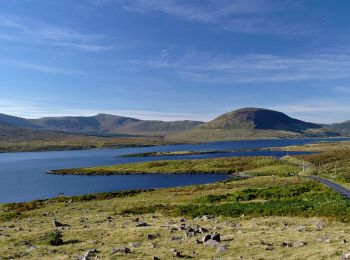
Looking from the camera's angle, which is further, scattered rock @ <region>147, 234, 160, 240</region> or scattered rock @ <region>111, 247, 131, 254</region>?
scattered rock @ <region>147, 234, 160, 240</region>

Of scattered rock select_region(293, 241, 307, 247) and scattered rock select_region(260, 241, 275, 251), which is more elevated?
scattered rock select_region(293, 241, 307, 247)

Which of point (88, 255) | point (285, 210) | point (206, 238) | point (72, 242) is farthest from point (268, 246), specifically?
point (285, 210)

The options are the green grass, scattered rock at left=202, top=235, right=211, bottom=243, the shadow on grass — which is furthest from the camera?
the green grass

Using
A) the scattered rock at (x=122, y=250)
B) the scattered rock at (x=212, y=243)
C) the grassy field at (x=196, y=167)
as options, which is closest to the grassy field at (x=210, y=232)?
the scattered rock at (x=122, y=250)

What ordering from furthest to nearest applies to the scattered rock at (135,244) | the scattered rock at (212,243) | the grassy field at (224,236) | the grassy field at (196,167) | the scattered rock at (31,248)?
the grassy field at (196,167) → the scattered rock at (31,248) → the scattered rock at (135,244) → the scattered rock at (212,243) → the grassy field at (224,236)

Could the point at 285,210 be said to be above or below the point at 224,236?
below

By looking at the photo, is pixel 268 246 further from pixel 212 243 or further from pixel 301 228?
pixel 301 228

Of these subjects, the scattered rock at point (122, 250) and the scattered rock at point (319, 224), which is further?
the scattered rock at point (319, 224)

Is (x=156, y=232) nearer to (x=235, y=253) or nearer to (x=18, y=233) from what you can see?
(x=235, y=253)

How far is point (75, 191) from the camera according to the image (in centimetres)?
10056

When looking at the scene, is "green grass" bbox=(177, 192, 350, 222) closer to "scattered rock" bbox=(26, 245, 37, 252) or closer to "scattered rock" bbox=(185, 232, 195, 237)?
"scattered rock" bbox=(185, 232, 195, 237)

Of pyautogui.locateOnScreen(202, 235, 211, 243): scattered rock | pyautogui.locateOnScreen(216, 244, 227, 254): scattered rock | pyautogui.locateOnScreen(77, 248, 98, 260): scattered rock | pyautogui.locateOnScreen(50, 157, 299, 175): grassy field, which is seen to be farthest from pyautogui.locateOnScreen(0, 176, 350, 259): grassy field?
pyautogui.locateOnScreen(50, 157, 299, 175): grassy field

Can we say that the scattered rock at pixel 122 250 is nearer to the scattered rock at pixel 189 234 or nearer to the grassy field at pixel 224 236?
the grassy field at pixel 224 236

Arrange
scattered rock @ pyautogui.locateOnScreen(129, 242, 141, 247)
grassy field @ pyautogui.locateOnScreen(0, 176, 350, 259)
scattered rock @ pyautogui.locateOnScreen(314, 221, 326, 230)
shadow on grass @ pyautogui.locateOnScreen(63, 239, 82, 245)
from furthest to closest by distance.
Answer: scattered rock @ pyautogui.locateOnScreen(314, 221, 326, 230)
shadow on grass @ pyautogui.locateOnScreen(63, 239, 82, 245)
scattered rock @ pyautogui.locateOnScreen(129, 242, 141, 247)
grassy field @ pyautogui.locateOnScreen(0, 176, 350, 259)
